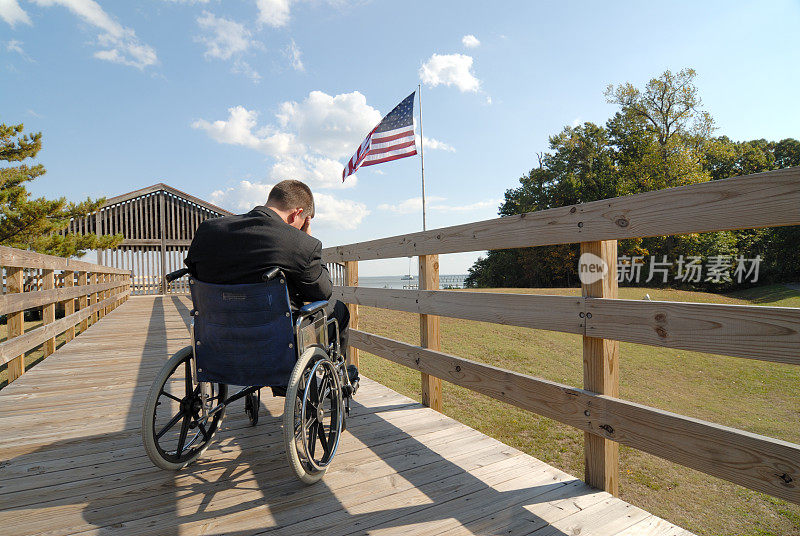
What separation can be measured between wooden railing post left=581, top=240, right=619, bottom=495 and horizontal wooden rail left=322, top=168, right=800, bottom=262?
0.33 ft

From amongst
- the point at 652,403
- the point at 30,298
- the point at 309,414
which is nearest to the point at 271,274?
the point at 309,414

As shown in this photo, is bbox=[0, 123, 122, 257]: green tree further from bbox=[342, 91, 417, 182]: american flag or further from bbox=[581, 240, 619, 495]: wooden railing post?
bbox=[581, 240, 619, 495]: wooden railing post

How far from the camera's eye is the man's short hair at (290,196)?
7.58ft

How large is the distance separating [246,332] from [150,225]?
20283 millimetres

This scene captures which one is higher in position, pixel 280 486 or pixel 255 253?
pixel 255 253

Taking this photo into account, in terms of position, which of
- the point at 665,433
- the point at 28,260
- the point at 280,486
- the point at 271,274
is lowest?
the point at 280,486

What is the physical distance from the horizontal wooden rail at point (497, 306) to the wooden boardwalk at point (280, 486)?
2.21ft

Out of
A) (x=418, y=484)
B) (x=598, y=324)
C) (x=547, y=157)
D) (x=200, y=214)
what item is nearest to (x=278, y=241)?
(x=418, y=484)

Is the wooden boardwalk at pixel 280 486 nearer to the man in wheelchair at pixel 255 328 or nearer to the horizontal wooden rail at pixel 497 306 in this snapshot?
the man in wheelchair at pixel 255 328

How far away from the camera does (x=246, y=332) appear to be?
1848 mm

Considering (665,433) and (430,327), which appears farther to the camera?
(430,327)

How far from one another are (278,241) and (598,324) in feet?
4.45

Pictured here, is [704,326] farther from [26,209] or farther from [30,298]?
[26,209]

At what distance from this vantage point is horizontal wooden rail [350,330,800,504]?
4.01ft
